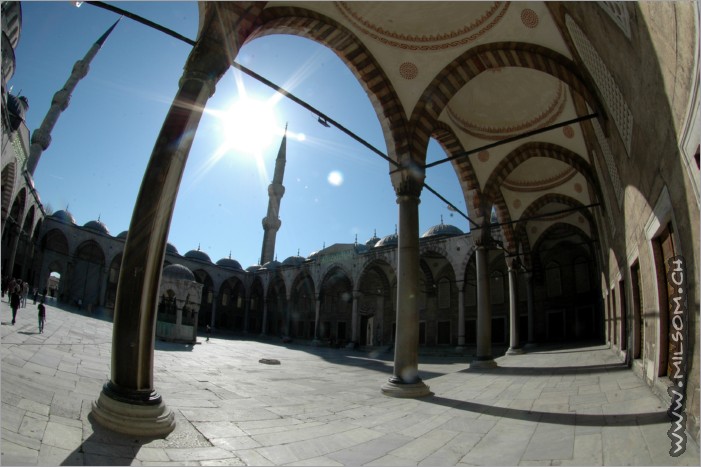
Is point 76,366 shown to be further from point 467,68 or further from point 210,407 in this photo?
point 467,68

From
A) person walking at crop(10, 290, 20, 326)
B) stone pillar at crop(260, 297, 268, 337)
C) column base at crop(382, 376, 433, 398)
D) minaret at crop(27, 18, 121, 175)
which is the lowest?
stone pillar at crop(260, 297, 268, 337)

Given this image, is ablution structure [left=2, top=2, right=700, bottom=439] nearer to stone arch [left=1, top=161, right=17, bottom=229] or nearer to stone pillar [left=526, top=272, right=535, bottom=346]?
stone pillar [left=526, top=272, right=535, bottom=346]

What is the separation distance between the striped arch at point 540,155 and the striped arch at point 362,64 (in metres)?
4.84

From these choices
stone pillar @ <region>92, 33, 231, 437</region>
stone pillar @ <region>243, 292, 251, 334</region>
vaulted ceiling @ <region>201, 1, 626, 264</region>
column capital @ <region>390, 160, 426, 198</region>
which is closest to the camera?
stone pillar @ <region>92, 33, 231, 437</region>

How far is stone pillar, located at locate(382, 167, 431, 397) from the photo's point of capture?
5609 mm

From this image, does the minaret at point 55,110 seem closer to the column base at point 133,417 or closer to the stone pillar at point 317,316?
the stone pillar at point 317,316

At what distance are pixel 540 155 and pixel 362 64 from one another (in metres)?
6.61

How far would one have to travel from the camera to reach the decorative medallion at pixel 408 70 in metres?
7.37

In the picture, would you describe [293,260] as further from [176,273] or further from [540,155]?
[540,155]

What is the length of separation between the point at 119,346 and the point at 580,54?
7.45 meters

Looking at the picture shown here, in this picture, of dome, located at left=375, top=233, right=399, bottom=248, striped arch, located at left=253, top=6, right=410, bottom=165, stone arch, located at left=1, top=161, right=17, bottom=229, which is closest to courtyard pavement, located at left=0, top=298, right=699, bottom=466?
striped arch, located at left=253, top=6, right=410, bottom=165

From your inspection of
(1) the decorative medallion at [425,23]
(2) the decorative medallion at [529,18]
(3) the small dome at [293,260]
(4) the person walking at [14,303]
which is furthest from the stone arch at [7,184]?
(2) the decorative medallion at [529,18]

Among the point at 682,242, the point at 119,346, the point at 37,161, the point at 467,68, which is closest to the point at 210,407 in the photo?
the point at 119,346

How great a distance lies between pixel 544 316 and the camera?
61.3 feet
